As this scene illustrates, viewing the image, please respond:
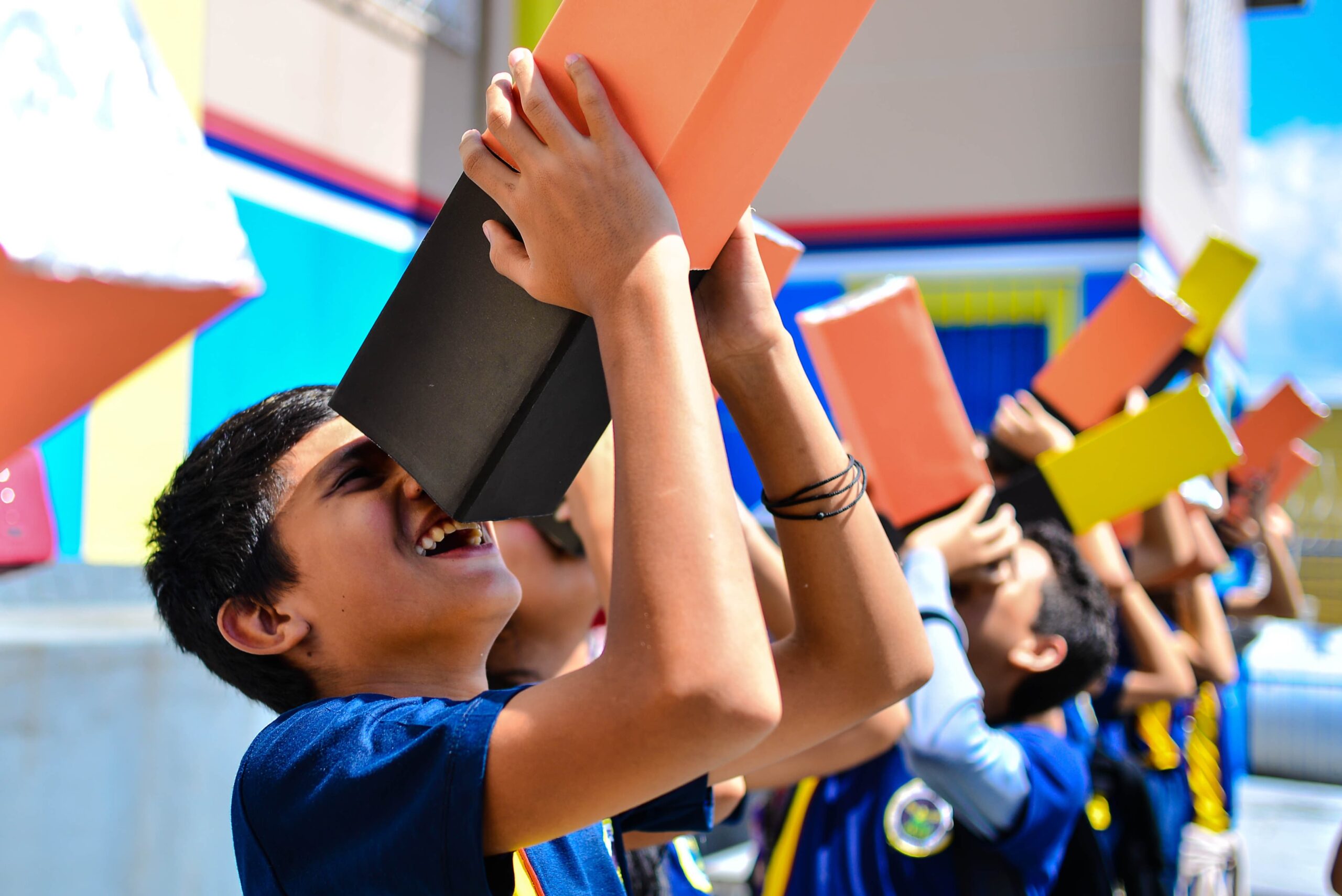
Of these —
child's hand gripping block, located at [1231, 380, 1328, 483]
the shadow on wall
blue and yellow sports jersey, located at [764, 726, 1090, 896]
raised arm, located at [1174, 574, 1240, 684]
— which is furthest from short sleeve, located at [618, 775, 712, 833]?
child's hand gripping block, located at [1231, 380, 1328, 483]

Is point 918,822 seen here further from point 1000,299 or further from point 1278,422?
point 1000,299

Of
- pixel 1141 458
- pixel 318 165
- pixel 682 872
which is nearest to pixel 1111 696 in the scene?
pixel 1141 458

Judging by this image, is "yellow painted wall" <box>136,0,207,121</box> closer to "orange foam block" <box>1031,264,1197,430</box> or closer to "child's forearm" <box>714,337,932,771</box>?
"orange foam block" <box>1031,264,1197,430</box>

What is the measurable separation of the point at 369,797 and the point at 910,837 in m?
1.33

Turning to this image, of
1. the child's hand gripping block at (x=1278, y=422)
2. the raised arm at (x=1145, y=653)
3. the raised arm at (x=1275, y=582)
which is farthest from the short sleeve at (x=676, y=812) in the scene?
the raised arm at (x=1275, y=582)

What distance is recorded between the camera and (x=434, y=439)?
0.92m

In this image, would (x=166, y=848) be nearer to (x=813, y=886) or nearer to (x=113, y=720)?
(x=113, y=720)

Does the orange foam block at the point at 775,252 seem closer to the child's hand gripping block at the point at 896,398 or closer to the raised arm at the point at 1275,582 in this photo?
the child's hand gripping block at the point at 896,398

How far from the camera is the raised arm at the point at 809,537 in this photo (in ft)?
3.51

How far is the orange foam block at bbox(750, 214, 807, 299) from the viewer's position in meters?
1.27

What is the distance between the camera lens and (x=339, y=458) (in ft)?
3.48

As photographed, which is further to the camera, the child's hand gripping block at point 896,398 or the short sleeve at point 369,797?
the child's hand gripping block at point 896,398

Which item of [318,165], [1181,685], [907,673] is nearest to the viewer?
[907,673]

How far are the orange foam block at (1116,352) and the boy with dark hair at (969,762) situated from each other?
43cm
